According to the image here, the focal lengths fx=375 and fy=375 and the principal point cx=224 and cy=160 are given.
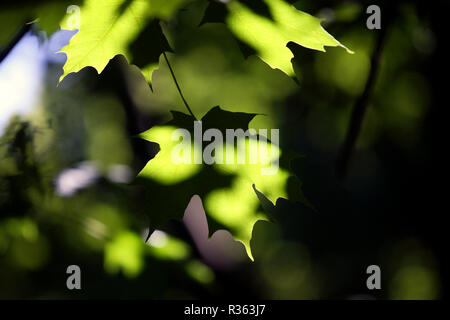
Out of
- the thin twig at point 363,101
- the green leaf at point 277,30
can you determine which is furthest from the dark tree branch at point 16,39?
the thin twig at point 363,101

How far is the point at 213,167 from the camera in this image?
1204mm

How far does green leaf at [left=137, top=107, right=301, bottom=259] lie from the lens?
3.89 ft

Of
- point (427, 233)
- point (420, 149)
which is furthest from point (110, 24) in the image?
point (420, 149)

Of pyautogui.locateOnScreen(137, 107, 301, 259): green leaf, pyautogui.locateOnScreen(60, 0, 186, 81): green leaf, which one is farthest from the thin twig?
pyautogui.locateOnScreen(60, 0, 186, 81): green leaf

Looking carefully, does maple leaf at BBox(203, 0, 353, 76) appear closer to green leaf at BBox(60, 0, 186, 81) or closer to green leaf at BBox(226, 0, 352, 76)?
green leaf at BBox(226, 0, 352, 76)

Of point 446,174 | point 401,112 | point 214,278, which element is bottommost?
point 214,278

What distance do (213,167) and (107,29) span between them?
527 millimetres

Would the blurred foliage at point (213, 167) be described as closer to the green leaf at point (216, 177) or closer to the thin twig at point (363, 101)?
the green leaf at point (216, 177)

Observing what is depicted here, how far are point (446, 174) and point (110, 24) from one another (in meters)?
3.26
